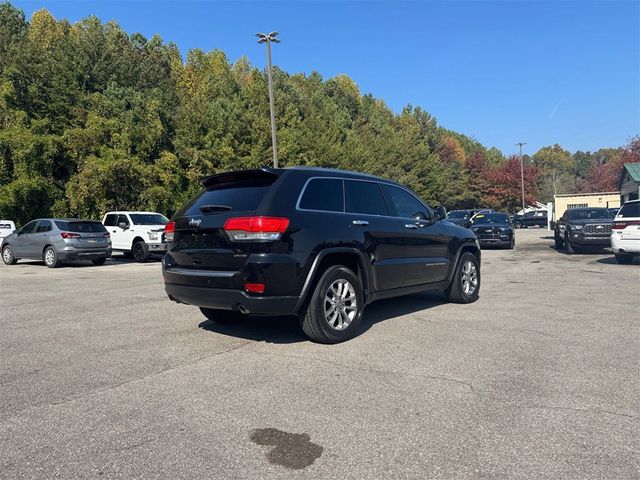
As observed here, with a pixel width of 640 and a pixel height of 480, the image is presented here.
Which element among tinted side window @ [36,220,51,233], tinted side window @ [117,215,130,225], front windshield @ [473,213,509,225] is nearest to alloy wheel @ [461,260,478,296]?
tinted side window @ [36,220,51,233]

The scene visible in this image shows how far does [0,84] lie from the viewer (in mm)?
29516

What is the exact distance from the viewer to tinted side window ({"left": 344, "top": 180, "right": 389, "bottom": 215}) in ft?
19.3

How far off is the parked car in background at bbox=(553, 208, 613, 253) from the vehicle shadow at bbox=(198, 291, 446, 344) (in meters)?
11.4

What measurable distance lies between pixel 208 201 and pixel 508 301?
5173 millimetres

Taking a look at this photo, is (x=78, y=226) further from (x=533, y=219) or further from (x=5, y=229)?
(x=533, y=219)

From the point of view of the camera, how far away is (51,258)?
15469 mm

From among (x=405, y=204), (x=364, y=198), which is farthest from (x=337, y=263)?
(x=405, y=204)

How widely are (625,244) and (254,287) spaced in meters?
11.4

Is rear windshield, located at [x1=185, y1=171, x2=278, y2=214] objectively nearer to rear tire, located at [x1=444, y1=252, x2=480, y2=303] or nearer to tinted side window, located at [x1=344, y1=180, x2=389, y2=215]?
tinted side window, located at [x1=344, y1=180, x2=389, y2=215]

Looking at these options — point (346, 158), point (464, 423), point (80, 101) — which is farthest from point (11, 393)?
point (346, 158)

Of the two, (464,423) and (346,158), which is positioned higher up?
(346,158)

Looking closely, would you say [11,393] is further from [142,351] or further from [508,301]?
[508,301]

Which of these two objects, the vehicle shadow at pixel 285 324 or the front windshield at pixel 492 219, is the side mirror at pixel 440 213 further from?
the front windshield at pixel 492 219

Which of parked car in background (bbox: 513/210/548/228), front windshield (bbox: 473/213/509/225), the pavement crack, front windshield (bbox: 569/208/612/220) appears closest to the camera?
the pavement crack
